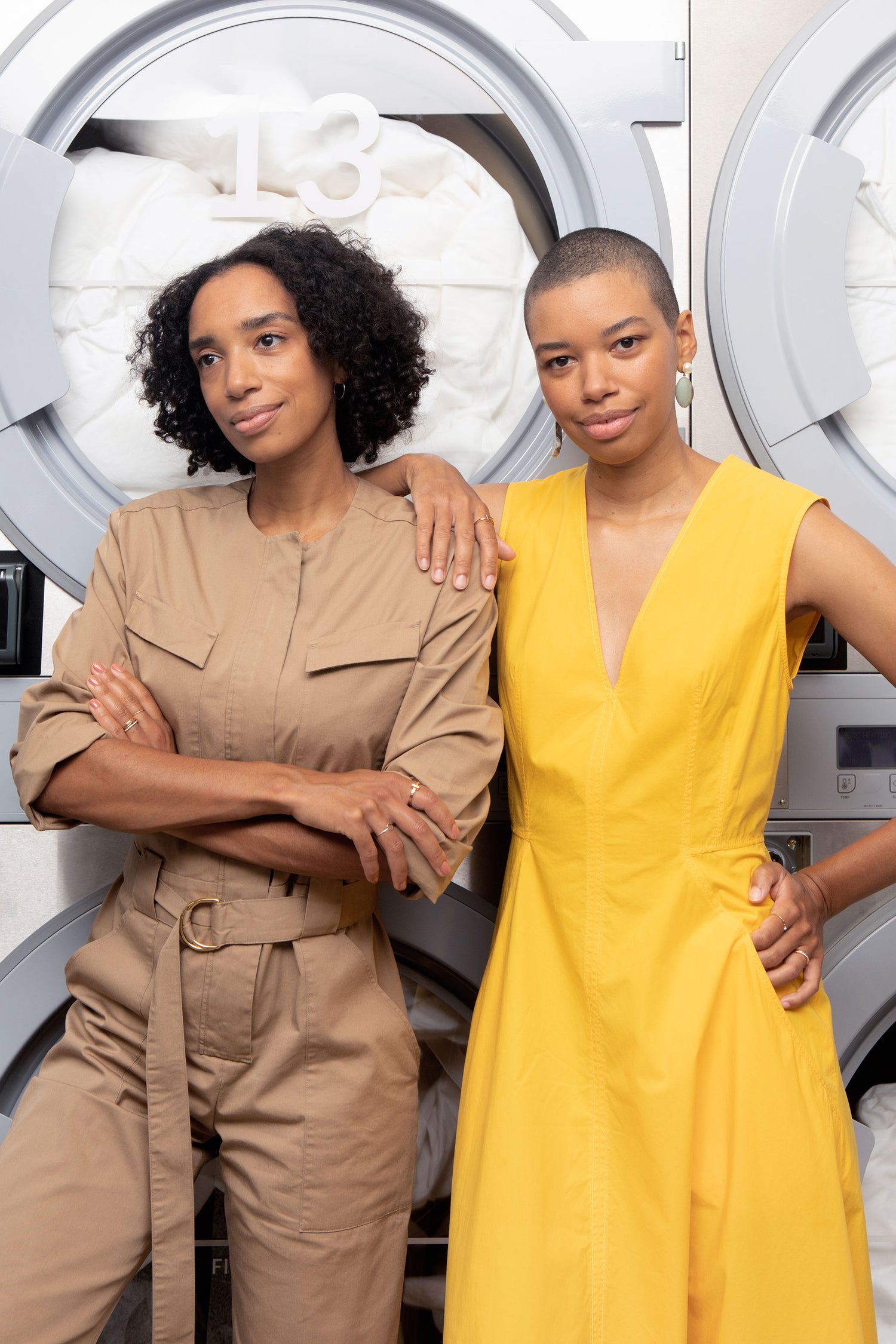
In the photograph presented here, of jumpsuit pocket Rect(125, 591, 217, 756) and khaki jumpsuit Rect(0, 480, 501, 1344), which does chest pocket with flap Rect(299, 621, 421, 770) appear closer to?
khaki jumpsuit Rect(0, 480, 501, 1344)

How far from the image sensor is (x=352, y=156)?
1.43m

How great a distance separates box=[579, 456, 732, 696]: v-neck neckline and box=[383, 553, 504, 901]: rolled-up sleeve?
120 millimetres

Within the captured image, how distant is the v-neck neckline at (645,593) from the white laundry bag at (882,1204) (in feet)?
2.78

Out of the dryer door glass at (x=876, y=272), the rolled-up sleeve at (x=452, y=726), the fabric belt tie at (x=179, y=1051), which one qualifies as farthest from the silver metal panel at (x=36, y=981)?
the dryer door glass at (x=876, y=272)

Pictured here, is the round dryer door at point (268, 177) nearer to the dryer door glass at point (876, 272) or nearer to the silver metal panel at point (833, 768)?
the dryer door glass at point (876, 272)

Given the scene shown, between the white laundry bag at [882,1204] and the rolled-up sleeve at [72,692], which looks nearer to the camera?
the rolled-up sleeve at [72,692]

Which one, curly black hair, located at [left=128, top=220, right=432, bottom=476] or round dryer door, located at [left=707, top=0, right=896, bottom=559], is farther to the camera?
round dryer door, located at [left=707, top=0, right=896, bottom=559]

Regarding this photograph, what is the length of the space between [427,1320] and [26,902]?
841 millimetres

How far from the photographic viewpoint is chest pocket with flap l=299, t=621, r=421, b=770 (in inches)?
43.3

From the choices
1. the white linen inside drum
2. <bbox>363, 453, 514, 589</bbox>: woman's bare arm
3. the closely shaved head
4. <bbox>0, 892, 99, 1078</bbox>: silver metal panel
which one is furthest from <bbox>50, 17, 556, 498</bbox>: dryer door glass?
<bbox>0, 892, 99, 1078</bbox>: silver metal panel

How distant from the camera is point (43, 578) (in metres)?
1.42

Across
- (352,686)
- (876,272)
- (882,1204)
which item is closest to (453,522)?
(352,686)

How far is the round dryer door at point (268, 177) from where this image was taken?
1.39 meters

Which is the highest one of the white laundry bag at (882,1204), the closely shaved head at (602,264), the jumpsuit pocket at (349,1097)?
A: the closely shaved head at (602,264)
